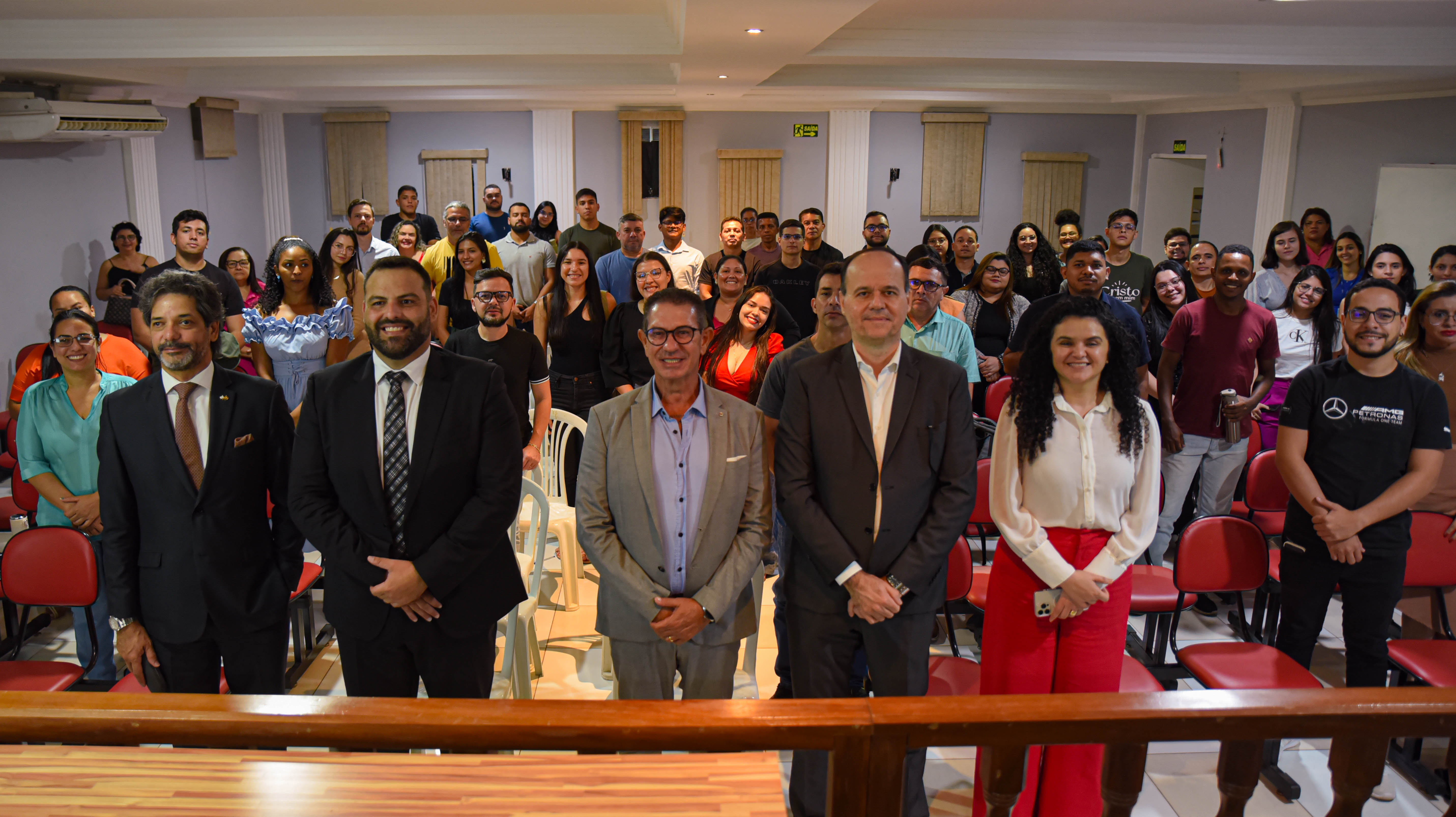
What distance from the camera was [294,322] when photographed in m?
4.11

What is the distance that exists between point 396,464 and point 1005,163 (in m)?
10.9

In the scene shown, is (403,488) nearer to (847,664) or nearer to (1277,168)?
(847,664)

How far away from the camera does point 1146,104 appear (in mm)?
10844

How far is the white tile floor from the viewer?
2.80m

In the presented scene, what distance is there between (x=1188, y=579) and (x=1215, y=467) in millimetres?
1475

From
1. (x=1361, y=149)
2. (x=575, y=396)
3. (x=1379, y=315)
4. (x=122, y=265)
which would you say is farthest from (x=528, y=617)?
(x=1361, y=149)

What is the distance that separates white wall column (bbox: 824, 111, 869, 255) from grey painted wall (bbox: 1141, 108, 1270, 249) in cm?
375

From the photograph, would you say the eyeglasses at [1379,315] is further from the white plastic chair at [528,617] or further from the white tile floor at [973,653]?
the white plastic chair at [528,617]

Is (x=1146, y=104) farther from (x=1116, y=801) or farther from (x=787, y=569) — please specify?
(x=1116, y=801)

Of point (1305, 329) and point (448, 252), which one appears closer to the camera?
point (1305, 329)

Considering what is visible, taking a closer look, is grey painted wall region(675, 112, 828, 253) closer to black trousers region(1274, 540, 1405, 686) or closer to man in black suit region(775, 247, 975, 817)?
black trousers region(1274, 540, 1405, 686)

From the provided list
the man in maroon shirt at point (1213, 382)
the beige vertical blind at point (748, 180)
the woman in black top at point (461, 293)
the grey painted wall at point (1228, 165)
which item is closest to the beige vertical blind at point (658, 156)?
the beige vertical blind at point (748, 180)

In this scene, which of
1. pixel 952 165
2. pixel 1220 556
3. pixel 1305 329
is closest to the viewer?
pixel 1220 556

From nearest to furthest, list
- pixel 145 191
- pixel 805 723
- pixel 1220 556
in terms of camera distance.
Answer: pixel 805 723, pixel 1220 556, pixel 145 191
